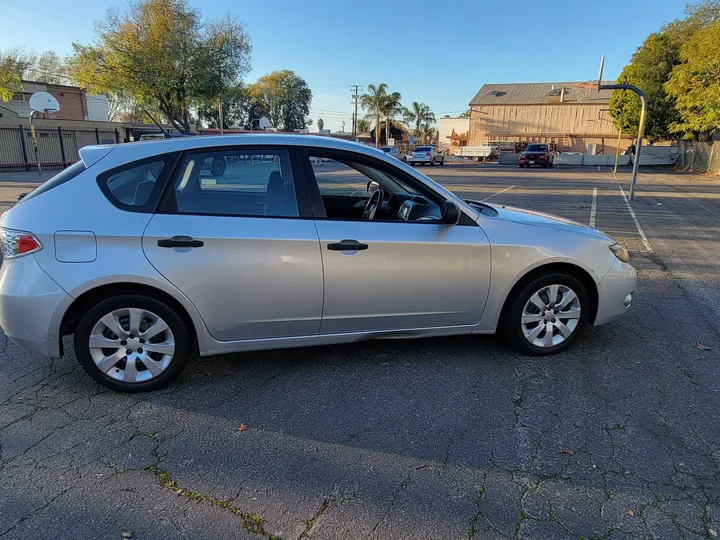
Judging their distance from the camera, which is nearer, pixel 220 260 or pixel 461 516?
pixel 461 516

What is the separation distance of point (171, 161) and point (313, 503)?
2.35 metres

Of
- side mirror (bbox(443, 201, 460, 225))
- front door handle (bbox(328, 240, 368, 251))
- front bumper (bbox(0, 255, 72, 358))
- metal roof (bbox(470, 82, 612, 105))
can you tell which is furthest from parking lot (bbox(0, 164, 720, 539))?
metal roof (bbox(470, 82, 612, 105))

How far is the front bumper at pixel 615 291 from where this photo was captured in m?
3.98

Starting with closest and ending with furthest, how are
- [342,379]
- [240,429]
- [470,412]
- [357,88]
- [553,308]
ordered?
[240,429], [470,412], [342,379], [553,308], [357,88]

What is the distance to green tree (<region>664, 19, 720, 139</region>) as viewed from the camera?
25.1 m

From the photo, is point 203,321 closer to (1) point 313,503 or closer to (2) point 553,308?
(1) point 313,503

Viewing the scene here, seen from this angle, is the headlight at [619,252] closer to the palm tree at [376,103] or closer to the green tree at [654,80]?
the green tree at [654,80]

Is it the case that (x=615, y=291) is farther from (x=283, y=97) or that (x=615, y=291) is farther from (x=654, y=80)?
(x=283, y=97)

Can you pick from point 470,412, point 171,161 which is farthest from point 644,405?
point 171,161

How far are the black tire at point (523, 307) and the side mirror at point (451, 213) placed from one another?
0.80 m

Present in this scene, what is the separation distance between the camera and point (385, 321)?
12.0 feet

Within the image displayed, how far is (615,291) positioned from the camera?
4.01 metres

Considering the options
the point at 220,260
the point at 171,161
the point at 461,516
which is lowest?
the point at 461,516

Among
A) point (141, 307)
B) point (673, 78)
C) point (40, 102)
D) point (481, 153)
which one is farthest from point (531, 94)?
point (141, 307)
